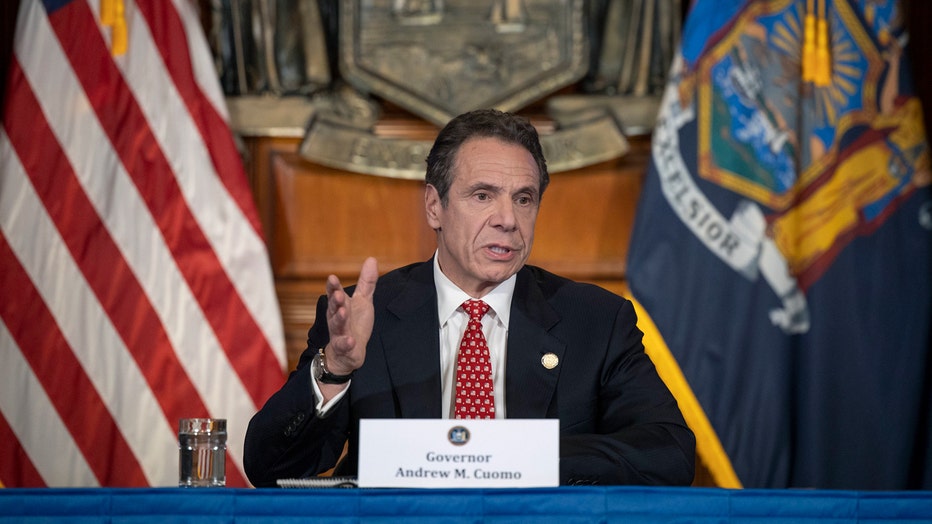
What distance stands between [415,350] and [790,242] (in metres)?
1.90

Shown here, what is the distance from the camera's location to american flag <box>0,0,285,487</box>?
3.46 metres

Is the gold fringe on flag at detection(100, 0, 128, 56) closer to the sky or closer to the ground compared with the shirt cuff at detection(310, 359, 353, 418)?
closer to the sky

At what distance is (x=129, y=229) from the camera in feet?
11.7

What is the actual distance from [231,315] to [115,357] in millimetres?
396

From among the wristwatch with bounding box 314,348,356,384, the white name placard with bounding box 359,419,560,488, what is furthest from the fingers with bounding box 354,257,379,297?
the white name placard with bounding box 359,419,560,488

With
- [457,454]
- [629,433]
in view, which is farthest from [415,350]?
[457,454]

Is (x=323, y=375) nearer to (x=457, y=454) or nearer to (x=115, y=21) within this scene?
(x=457, y=454)

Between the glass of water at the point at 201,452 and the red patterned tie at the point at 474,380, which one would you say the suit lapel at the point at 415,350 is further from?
the glass of water at the point at 201,452

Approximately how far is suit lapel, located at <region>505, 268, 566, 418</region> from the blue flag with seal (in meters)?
1.47

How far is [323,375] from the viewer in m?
1.78

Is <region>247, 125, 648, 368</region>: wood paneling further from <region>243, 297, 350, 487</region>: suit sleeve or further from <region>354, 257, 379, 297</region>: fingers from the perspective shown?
<region>354, 257, 379, 297</region>: fingers

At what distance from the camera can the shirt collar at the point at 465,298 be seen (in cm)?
214

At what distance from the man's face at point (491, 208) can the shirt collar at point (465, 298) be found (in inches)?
1.3

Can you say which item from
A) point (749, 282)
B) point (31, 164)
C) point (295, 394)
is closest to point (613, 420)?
point (295, 394)
